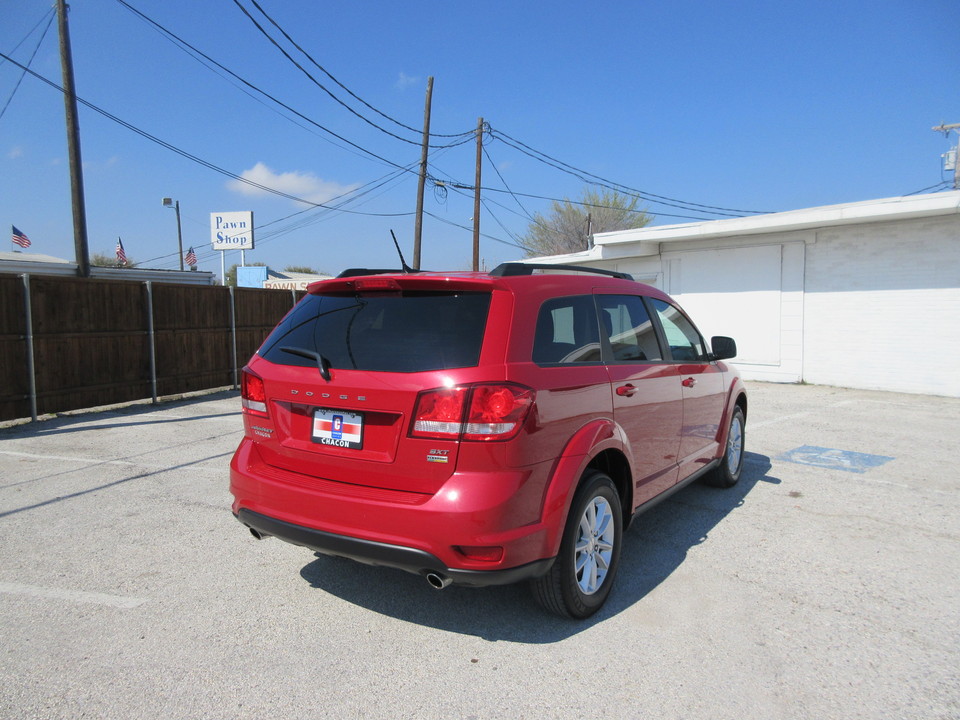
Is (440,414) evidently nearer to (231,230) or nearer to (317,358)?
(317,358)

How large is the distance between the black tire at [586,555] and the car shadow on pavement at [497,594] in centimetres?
13

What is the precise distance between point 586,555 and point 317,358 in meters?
1.68

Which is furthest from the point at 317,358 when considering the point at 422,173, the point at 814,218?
the point at 422,173

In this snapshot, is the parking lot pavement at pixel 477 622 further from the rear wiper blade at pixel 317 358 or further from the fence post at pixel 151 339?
the fence post at pixel 151 339

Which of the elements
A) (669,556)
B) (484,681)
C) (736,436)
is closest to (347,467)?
(484,681)

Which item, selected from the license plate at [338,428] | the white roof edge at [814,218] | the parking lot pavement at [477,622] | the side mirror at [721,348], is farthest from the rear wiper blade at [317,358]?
the white roof edge at [814,218]

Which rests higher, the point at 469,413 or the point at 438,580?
the point at 469,413

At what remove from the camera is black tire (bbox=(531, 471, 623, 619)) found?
305 centimetres

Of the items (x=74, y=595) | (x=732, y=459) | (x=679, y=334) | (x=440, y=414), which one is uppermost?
(x=679, y=334)

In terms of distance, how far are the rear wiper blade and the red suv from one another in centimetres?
1

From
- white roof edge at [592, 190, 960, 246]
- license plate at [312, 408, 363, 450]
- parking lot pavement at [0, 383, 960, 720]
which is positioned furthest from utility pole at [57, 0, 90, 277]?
white roof edge at [592, 190, 960, 246]

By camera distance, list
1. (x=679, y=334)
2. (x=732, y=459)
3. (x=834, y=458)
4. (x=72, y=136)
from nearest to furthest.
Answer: (x=679, y=334), (x=732, y=459), (x=834, y=458), (x=72, y=136)

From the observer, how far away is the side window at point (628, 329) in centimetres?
379

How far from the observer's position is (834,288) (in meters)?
13.5
